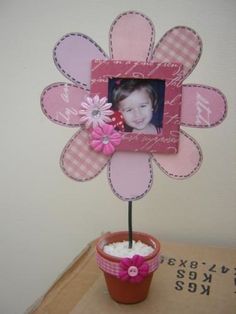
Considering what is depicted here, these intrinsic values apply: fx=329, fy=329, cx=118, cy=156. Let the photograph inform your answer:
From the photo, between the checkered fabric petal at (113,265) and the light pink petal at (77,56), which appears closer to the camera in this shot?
the checkered fabric petal at (113,265)

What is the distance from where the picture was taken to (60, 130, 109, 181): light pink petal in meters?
0.92

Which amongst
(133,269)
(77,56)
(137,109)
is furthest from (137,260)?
(77,56)

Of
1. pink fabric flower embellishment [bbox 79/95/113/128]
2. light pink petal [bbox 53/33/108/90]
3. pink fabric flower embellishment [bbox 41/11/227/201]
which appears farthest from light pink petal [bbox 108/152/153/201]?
light pink petal [bbox 53/33/108/90]

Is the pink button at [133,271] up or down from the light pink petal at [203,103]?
down

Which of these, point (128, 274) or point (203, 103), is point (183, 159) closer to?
point (203, 103)

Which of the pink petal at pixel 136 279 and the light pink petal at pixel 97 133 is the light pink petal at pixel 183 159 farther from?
the pink petal at pixel 136 279

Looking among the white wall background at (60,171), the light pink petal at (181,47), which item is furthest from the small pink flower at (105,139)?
the light pink petal at (181,47)

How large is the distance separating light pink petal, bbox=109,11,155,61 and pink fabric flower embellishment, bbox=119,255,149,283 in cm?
52

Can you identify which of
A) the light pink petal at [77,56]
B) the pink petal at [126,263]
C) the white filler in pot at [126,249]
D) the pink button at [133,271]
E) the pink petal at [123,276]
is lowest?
the pink petal at [123,276]

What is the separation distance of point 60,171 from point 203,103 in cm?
45

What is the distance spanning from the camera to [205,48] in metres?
0.88

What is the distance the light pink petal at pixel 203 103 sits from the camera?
0.89 metres

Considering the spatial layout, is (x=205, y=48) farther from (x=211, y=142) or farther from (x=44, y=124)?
(x=44, y=124)

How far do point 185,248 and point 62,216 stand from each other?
14.8 inches
